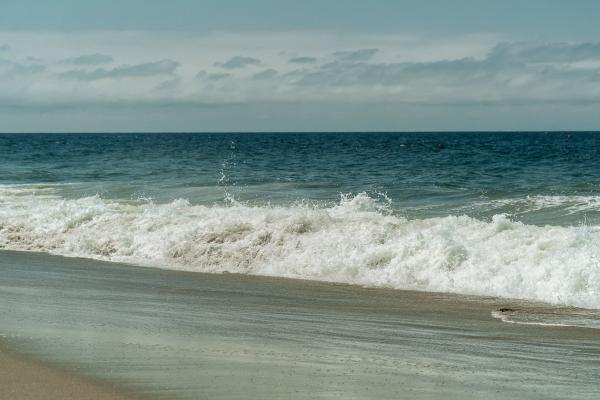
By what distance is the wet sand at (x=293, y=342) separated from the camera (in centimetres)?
666

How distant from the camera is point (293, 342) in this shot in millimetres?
8156

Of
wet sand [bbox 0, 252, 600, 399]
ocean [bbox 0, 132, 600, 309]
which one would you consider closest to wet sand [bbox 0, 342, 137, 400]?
wet sand [bbox 0, 252, 600, 399]

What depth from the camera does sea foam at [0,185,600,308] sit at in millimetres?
12172

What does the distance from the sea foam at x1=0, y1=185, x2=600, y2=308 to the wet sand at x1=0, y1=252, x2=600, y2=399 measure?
3.44 feet

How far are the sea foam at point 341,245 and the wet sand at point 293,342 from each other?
3.44 ft

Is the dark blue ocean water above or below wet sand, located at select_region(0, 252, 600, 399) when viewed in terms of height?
above

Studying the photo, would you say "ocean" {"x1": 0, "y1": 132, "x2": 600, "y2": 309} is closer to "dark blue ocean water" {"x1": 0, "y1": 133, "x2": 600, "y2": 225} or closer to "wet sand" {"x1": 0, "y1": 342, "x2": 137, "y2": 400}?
"dark blue ocean water" {"x1": 0, "y1": 133, "x2": 600, "y2": 225}

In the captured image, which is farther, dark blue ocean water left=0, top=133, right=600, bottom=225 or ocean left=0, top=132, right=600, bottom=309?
dark blue ocean water left=0, top=133, right=600, bottom=225

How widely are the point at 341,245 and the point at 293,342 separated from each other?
21.7 feet

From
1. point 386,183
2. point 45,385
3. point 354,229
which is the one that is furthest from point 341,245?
point 386,183

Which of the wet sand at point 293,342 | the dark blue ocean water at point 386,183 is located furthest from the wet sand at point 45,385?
the dark blue ocean water at point 386,183

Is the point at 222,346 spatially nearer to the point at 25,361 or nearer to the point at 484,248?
the point at 25,361

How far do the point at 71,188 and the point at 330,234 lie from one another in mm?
16054

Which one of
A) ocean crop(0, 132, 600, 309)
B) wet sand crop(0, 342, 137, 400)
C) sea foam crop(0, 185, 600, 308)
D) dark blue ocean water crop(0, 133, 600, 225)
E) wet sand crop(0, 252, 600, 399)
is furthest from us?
dark blue ocean water crop(0, 133, 600, 225)
